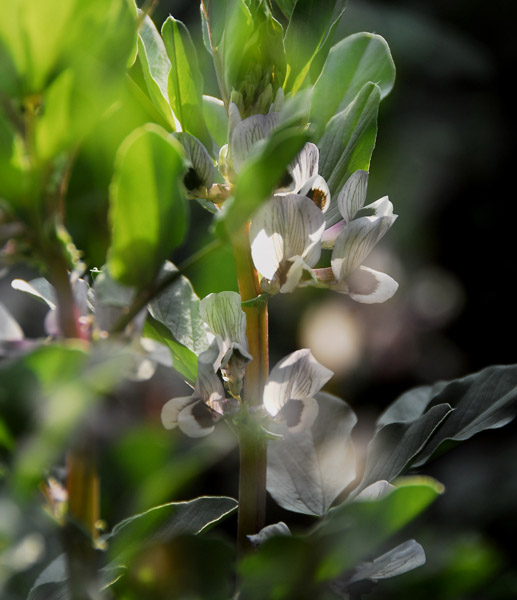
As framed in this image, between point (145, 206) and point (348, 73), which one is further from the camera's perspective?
point (348, 73)

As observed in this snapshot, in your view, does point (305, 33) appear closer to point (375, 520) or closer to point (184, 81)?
point (184, 81)

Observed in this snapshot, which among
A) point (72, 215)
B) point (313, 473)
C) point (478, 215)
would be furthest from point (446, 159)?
point (72, 215)

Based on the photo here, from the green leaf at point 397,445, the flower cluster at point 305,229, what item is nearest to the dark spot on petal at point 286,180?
the flower cluster at point 305,229

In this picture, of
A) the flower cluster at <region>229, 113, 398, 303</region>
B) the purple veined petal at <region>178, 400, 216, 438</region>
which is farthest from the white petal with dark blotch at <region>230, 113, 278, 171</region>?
the purple veined petal at <region>178, 400, 216, 438</region>

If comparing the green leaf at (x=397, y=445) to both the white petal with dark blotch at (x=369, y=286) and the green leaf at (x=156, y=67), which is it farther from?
the green leaf at (x=156, y=67)

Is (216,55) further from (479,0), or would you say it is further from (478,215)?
(479,0)

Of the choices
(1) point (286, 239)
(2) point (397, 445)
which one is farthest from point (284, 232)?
(2) point (397, 445)
